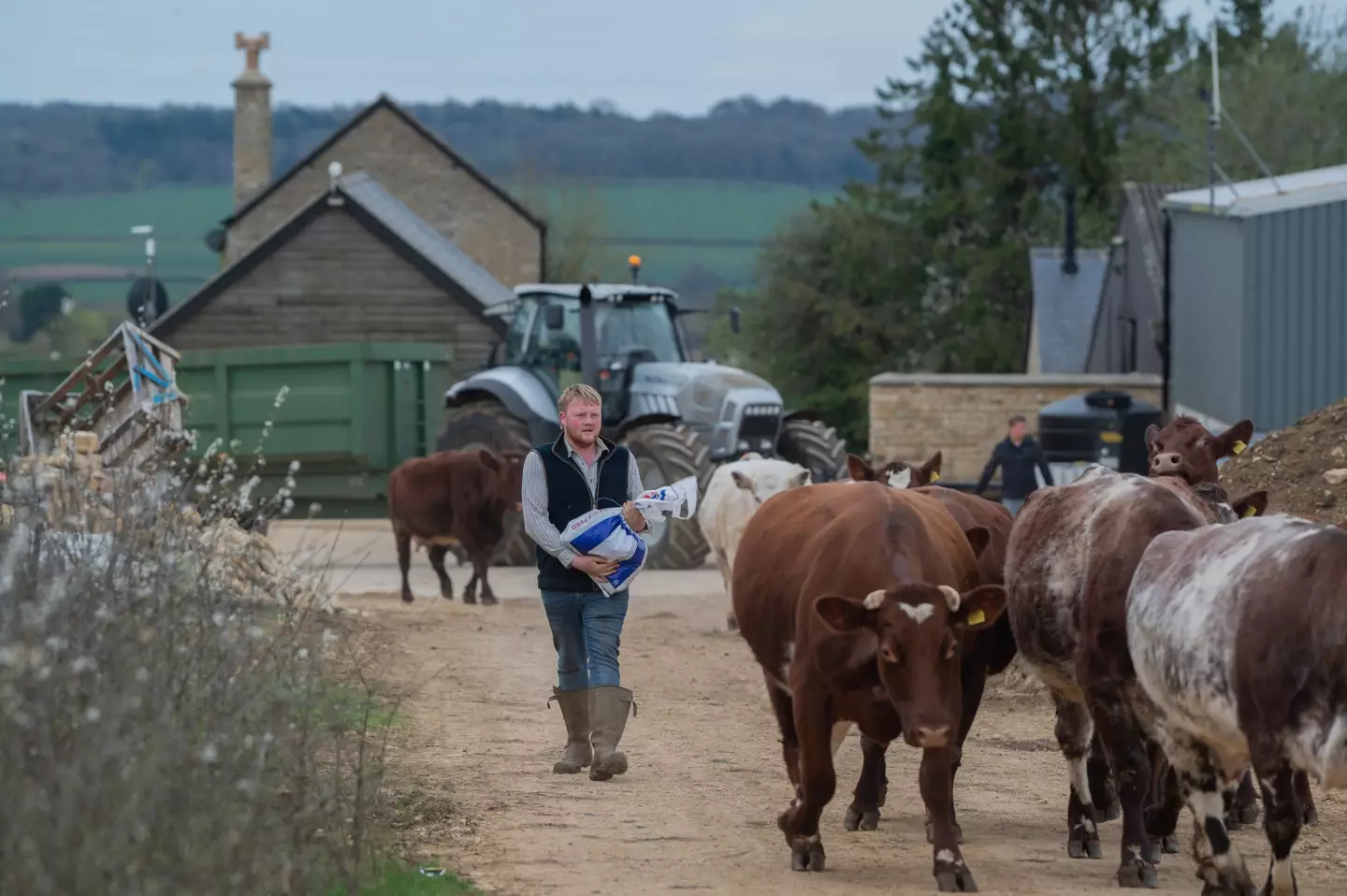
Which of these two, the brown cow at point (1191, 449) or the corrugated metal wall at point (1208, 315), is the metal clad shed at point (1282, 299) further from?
the brown cow at point (1191, 449)

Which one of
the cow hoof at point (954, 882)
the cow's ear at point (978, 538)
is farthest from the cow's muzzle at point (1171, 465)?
the cow hoof at point (954, 882)

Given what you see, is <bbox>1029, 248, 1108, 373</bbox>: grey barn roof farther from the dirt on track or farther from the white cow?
the dirt on track

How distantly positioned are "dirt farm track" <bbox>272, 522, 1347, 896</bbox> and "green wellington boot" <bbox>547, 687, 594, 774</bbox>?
11 centimetres

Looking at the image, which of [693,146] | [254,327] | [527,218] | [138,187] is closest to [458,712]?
[254,327]

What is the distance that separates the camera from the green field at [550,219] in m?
56.2

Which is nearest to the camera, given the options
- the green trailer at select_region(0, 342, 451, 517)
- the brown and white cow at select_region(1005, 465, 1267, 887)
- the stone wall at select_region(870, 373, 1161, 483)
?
the brown and white cow at select_region(1005, 465, 1267, 887)

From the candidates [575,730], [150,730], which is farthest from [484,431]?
[150,730]

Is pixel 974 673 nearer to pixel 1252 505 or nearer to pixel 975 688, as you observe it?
pixel 975 688

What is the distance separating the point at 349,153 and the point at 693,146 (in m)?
93.0

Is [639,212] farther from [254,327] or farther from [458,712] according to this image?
[458,712]

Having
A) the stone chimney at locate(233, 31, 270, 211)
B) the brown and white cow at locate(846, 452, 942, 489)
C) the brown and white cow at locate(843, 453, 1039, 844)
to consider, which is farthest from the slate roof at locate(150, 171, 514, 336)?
the brown and white cow at locate(843, 453, 1039, 844)

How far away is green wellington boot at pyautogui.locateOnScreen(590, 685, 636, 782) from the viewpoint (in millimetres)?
10352

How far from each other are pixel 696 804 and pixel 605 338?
15.7 m

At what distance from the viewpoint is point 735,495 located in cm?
1802
